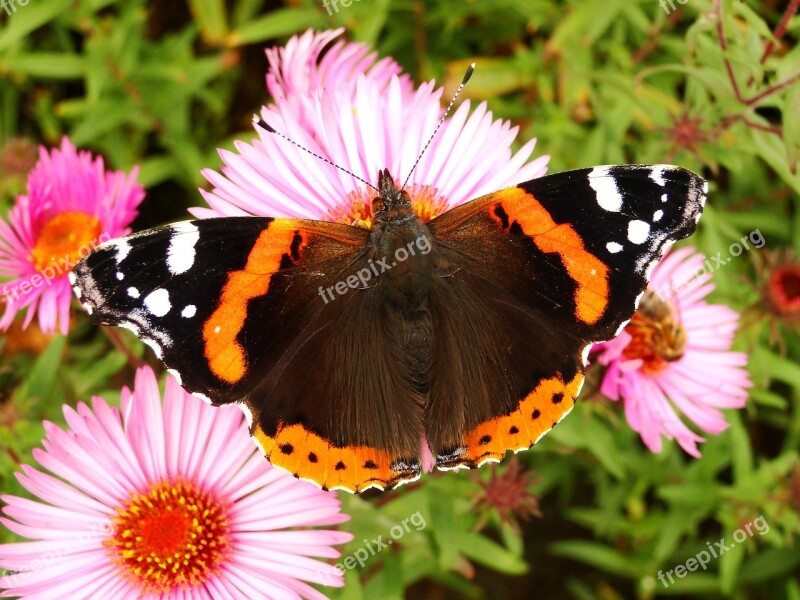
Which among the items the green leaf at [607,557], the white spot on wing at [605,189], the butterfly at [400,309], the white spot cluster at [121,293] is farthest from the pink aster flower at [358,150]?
the green leaf at [607,557]

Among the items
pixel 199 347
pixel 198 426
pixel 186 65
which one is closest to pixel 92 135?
pixel 186 65

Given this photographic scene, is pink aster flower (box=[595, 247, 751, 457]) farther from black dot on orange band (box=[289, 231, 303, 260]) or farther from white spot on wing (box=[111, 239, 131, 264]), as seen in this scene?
white spot on wing (box=[111, 239, 131, 264])

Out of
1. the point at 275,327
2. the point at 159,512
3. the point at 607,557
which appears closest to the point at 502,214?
the point at 275,327

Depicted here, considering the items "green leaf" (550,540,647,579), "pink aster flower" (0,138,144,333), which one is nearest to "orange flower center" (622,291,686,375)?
"green leaf" (550,540,647,579)

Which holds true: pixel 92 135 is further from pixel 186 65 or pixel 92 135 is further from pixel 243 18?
pixel 243 18

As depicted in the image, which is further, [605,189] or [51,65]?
[51,65]

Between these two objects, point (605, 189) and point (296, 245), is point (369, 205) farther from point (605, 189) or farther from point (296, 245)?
point (605, 189)
